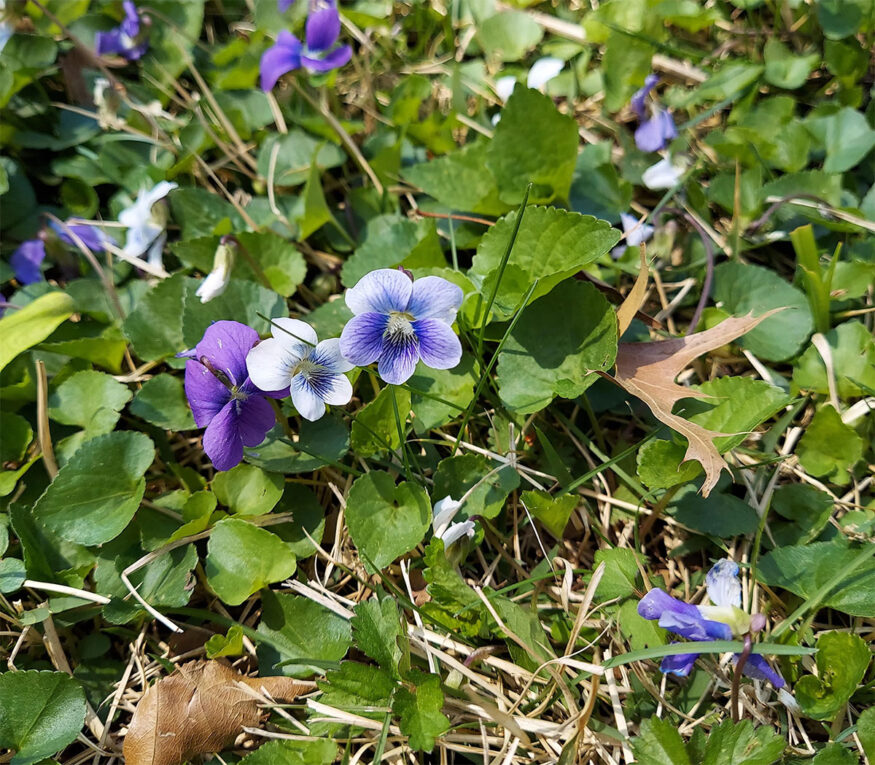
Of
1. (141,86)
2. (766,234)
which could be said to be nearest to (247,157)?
(141,86)

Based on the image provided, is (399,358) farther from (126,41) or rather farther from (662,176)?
(126,41)

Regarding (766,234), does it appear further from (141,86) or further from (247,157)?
(141,86)

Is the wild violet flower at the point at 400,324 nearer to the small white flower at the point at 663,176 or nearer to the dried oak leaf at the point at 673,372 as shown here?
the dried oak leaf at the point at 673,372

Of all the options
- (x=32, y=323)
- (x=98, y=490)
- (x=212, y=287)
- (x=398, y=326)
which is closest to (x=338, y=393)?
(x=398, y=326)

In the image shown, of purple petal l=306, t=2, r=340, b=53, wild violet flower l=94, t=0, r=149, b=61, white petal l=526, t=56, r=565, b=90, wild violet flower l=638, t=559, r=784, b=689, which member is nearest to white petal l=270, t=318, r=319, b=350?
wild violet flower l=638, t=559, r=784, b=689

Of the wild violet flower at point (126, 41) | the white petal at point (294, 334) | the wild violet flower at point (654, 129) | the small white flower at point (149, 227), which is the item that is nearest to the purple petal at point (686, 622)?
the white petal at point (294, 334)

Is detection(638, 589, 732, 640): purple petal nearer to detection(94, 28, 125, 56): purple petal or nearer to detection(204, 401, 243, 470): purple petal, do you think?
detection(204, 401, 243, 470): purple petal
